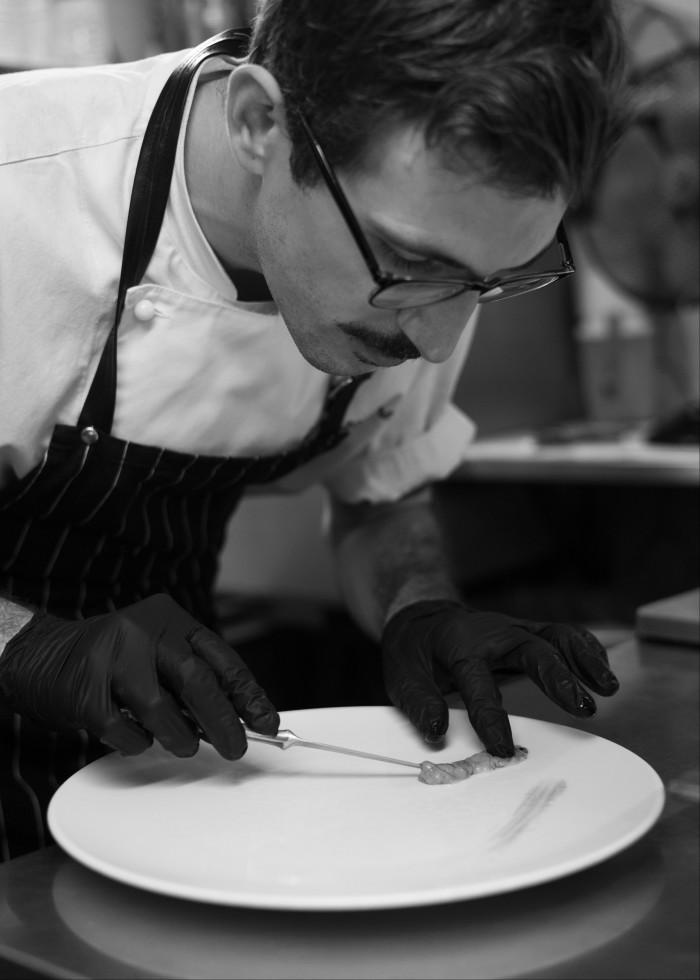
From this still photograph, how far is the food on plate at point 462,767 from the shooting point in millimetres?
920

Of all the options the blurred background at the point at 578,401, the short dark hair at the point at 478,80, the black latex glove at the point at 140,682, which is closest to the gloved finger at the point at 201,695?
the black latex glove at the point at 140,682

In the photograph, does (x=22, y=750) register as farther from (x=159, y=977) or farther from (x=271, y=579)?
(x=271, y=579)

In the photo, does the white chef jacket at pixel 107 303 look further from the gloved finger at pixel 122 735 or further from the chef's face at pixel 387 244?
the gloved finger at pixel 122 735

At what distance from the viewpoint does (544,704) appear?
1166mm

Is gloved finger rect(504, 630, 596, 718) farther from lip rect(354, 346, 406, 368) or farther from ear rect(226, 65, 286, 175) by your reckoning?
ear rect(226, 65, 286, 175)

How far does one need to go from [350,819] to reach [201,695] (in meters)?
0.17

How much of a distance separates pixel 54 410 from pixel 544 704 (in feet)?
1.98

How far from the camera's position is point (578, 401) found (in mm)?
3422

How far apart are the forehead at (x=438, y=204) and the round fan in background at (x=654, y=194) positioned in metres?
1.91

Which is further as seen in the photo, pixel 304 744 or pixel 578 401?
pixel 578 401

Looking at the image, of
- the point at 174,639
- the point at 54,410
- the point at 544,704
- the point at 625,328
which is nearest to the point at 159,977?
the point at 174,639

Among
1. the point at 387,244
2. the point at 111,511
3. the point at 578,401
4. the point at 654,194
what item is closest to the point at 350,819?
the point at 387,244

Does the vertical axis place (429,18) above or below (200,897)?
above

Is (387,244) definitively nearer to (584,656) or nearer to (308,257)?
(308,257)
